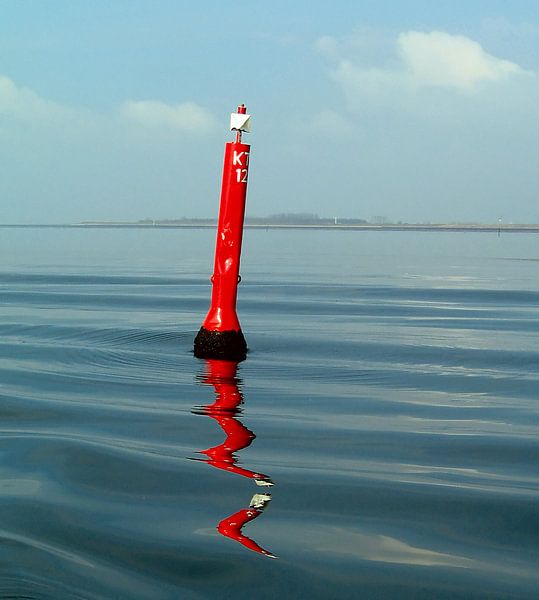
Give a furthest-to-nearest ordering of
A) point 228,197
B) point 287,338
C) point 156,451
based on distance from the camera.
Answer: point 287,338 → point 228,197 → point 156,451

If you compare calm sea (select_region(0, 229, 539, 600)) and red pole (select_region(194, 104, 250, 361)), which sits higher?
red pole (select_region(194, 104, 250, 361))

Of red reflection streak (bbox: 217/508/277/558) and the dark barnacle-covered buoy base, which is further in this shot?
the dark barnacle-covered buoy base

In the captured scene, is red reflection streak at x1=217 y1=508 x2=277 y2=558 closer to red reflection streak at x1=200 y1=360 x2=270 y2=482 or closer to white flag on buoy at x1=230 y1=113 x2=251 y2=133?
red reflection streak at x1=200 y1=360 x2=270 y2=482

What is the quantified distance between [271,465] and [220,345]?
4204 mm

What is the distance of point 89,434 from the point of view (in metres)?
5.51

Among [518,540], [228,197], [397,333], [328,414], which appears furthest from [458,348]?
[518,540]

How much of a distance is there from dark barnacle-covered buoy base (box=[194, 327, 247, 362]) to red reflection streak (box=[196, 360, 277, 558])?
6.9 inches

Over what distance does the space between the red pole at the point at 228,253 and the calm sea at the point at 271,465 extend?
0.32 meters

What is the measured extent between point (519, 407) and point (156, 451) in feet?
9.19

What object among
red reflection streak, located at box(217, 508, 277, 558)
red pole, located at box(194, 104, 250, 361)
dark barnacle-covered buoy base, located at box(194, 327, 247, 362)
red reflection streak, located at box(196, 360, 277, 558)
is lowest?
red reflection streak, located at box(217, 508, 277, 558)

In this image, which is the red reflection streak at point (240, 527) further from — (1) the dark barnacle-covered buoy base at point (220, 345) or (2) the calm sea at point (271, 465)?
(1) the dark barnacle-covered buoy base at point (220, 345)

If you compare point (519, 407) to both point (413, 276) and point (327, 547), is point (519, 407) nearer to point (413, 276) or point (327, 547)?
point (327, 547)

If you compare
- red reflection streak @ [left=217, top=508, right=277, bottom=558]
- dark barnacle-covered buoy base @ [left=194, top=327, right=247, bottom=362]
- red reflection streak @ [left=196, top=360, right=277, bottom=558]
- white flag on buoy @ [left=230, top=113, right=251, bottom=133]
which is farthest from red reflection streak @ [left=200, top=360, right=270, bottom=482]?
white flag on buoy @ [left=230, top=113, right=251, bottom=133]

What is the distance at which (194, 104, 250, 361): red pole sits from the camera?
8.99 metres
